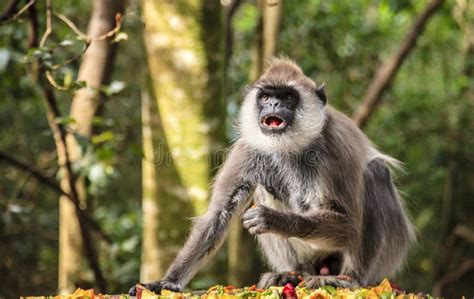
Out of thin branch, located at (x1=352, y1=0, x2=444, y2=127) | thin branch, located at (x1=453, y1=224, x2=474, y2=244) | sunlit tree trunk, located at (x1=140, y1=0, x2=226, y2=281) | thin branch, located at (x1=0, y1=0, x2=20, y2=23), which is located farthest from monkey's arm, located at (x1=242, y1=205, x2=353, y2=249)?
thin branch, located at (x1=453, y1=224, x2=474, y2=244)

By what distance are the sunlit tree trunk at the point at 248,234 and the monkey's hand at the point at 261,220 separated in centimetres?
266

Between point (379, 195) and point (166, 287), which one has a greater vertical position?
point (379, 195)

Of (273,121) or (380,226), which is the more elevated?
(273,121)

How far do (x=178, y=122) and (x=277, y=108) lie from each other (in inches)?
30.5

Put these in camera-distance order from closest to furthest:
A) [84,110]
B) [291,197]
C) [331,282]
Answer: [331,282] < [291,197] < [84,110]

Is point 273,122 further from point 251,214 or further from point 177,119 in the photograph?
point 251,214

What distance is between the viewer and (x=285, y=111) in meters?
5.77

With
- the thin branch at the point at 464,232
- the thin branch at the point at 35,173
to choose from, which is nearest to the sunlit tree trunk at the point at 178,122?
the thin branch at the point at 35,173

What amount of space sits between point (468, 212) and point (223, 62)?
8.49 m

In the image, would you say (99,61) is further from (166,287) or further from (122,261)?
(166,287)

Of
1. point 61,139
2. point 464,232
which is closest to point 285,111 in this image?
point 61,139

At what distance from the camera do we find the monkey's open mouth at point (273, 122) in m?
5.70

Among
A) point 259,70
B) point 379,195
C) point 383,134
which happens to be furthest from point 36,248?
point 379,195

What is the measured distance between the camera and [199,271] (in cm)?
598
